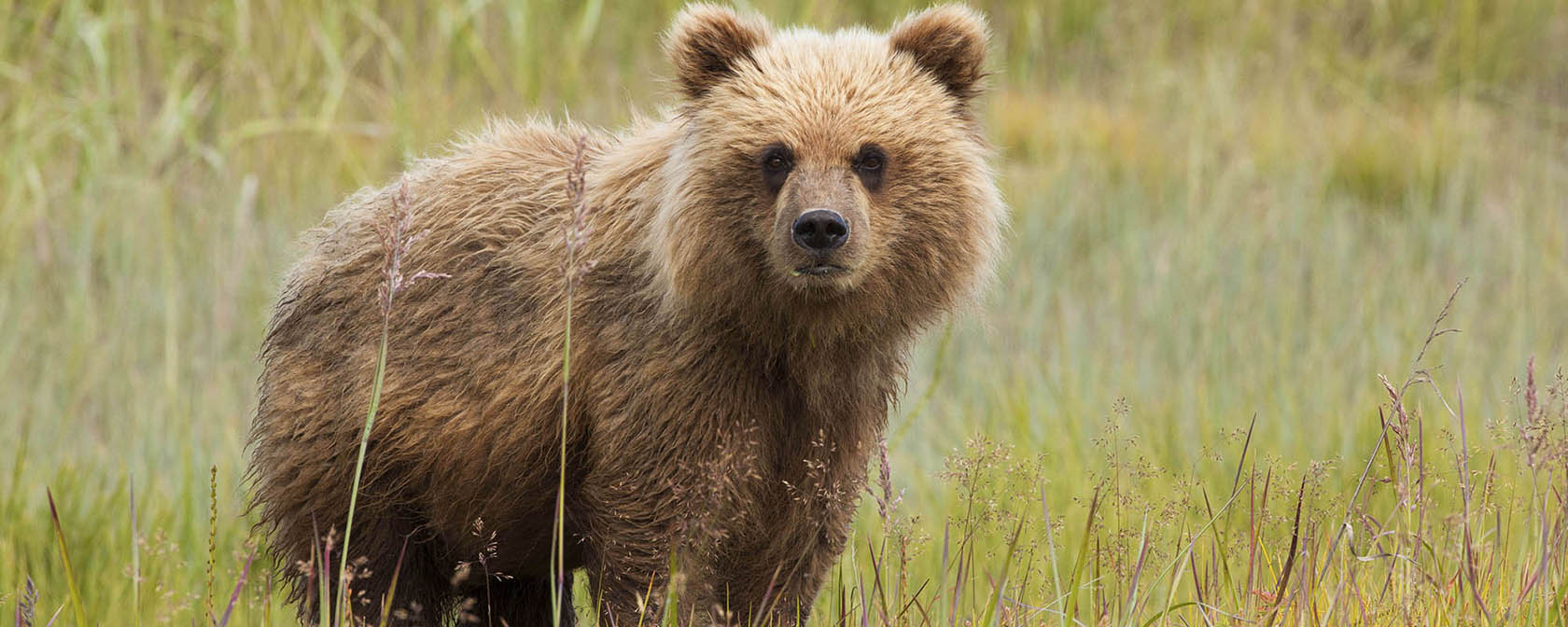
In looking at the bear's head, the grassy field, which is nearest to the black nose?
the bear's head

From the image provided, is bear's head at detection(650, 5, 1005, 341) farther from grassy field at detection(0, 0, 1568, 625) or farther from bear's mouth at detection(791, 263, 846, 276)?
grassy field at detection(0, 0, 1568, 625)

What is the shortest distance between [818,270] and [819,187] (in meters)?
0.18

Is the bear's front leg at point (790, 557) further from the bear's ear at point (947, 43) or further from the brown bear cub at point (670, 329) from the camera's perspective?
the bear's ear at point (947, 43)

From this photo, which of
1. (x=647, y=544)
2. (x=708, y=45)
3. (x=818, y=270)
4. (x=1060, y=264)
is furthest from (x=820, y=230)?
(x=1060, y=264)

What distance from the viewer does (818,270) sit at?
11.8ft

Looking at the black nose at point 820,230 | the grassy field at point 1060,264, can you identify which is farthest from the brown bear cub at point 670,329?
the grassy field at point 1060,264

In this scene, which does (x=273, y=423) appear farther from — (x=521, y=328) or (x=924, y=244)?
(x=924, y=244)

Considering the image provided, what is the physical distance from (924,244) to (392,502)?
5.10 feet

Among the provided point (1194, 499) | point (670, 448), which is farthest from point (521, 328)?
point (1194, 499)

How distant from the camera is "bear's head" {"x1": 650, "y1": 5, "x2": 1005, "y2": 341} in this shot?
3678 mm

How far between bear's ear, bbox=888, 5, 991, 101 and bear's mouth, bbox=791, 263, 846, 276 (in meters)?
0.74

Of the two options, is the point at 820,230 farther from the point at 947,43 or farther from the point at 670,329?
the point at 947,43

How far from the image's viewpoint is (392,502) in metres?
4.32

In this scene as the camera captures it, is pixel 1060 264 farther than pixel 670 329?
Yes
